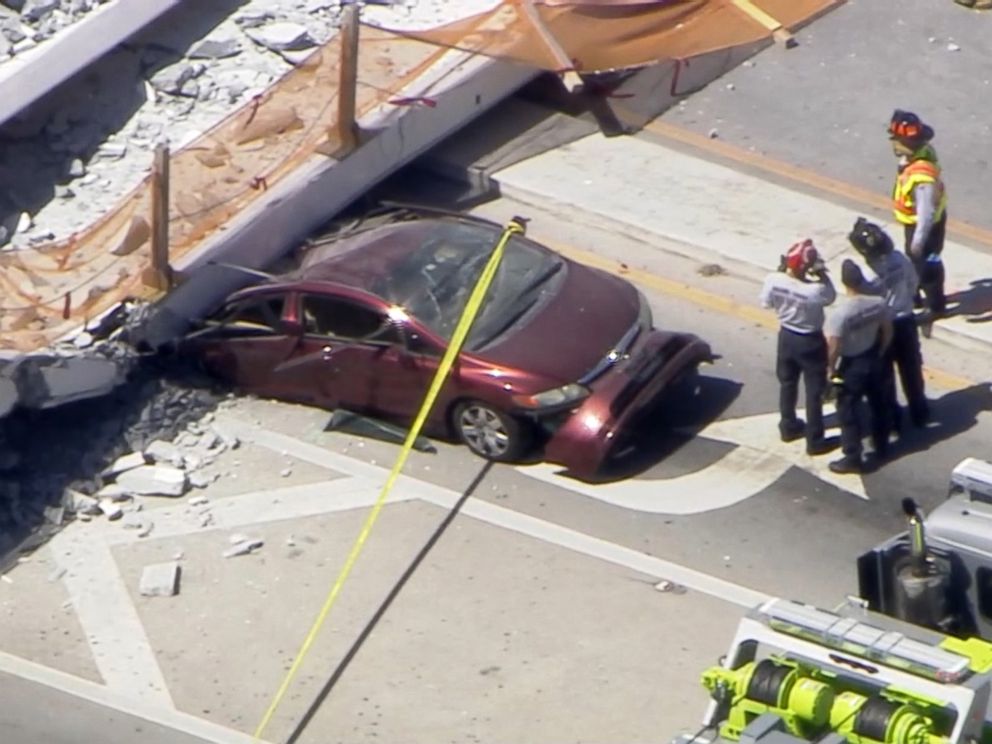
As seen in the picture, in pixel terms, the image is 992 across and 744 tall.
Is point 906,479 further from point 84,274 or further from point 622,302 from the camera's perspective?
point 84,274

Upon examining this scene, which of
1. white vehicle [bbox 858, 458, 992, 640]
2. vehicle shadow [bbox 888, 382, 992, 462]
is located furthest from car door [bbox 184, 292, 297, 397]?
white vehicle [bbox 858, 458, 992, 640]

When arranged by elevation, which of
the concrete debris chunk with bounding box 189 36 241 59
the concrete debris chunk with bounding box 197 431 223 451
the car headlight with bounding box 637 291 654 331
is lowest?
the concrete debris chunk with bounding box 197 431 223 451

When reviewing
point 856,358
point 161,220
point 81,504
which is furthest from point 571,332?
point 81,504

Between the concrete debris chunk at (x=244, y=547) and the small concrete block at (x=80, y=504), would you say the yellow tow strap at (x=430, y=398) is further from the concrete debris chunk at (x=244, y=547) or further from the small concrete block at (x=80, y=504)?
the small concrete block at (x=80, y=504)

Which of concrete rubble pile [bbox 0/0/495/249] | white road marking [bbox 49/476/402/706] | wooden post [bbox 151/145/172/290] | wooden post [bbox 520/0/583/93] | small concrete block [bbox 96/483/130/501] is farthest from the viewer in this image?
wooden post [bbox 520/0/583/93]

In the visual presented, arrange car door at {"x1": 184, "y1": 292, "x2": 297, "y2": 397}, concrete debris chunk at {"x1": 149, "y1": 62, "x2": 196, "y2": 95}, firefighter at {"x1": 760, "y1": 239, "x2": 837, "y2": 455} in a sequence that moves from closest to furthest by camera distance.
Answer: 1. firefighter at {"x1": 760, "y1": 239, "x2": 837, "y2": 455}
2. car door at {"x1": 184, "y1": 292, "x2": 297, "y2": 397}
3. concrete debris chunk at {"x1": 149, "y1": 62, "x2": 196, "y2": 95}

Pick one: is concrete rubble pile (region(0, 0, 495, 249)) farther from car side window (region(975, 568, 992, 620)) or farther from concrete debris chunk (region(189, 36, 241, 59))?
car side window (region(975, 568, 992, 620))

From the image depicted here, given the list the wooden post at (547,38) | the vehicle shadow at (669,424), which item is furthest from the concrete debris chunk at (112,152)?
the vehicle shadow at (669,424)

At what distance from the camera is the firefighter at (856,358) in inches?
586

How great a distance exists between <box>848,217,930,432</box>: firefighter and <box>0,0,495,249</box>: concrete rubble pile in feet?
19.1

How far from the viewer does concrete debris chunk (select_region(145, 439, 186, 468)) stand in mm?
15539

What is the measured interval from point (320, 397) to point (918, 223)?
4376mm

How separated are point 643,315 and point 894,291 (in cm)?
173

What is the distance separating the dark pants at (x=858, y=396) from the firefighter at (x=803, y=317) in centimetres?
17
